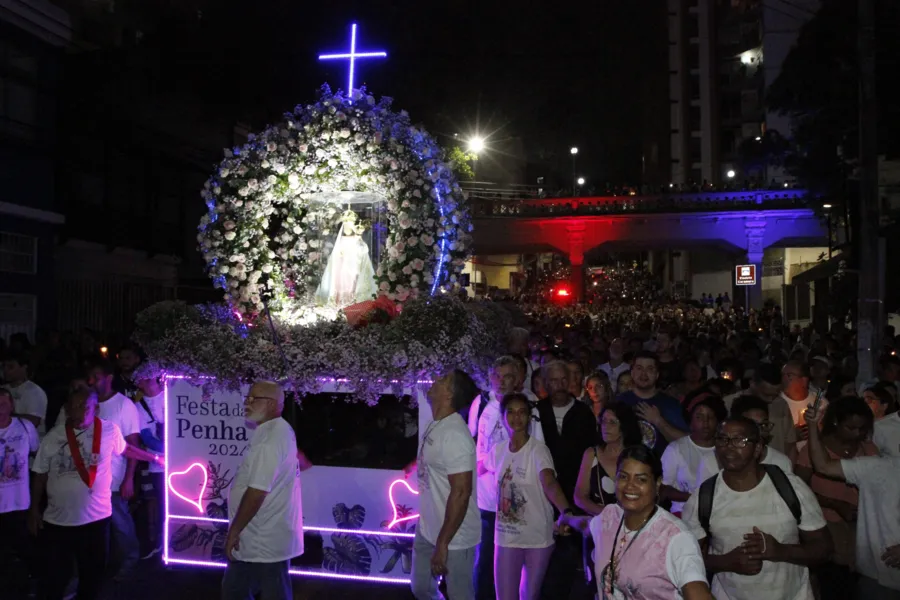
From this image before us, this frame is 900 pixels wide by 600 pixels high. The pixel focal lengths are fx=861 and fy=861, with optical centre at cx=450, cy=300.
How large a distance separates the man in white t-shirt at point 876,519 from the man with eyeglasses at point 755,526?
97 cm

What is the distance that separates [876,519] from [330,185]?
630cm

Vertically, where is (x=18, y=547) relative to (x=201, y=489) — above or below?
below

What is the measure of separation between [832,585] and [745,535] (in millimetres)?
2238

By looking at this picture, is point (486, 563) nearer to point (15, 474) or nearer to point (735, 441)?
point (735, 441)

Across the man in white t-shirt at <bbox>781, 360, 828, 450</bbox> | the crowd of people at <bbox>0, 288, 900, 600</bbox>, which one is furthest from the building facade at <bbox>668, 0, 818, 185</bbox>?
the crowd of people at <bbox>0, 288, 900, 600</bbox>

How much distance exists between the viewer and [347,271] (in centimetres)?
967

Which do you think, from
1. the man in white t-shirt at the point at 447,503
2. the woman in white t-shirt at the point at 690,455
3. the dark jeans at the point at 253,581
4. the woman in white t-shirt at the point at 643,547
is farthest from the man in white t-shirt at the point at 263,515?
the woman in white t-shirt at the point at 690,455

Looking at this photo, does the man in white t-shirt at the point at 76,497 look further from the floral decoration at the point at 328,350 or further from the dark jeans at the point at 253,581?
the dark jeans at the point at 253,581

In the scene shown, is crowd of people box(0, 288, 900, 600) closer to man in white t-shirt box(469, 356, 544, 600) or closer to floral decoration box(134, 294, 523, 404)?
man in white t-shirt box(469, 356, 544, 600)

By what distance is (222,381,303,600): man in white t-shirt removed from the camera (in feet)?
17.4

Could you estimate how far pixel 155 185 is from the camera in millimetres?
25016

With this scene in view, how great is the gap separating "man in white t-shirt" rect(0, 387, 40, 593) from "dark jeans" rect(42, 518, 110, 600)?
83 cm

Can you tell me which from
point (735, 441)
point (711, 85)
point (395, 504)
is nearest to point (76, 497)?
point (395, 504)

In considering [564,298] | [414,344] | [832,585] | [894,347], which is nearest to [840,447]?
[832,585]
